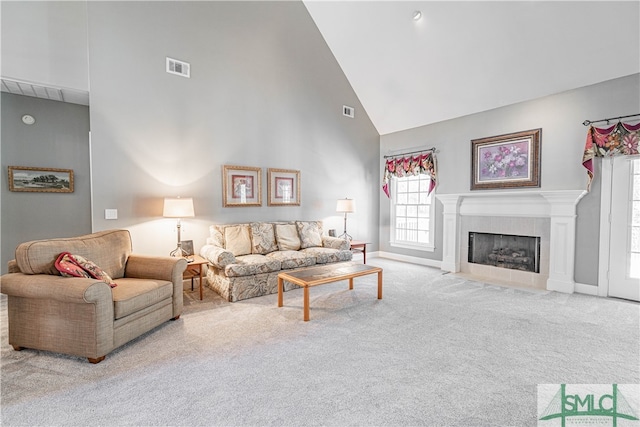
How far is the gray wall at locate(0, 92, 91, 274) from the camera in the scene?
414cm

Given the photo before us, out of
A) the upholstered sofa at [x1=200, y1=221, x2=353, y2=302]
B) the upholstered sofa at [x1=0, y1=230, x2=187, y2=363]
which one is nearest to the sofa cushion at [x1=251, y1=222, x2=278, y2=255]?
the upholstered sofa at [x1=200, y1=221, x2=353, y2=302]

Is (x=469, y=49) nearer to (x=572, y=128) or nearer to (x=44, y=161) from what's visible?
(x=572, y=128)

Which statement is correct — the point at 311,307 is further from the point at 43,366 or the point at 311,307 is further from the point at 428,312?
the point at 43,366

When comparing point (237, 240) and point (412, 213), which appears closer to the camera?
point (237, 240)

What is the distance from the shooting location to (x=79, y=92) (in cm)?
390

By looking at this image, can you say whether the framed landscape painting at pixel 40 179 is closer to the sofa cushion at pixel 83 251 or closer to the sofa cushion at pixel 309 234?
the sofa cushion at pixel 83 251

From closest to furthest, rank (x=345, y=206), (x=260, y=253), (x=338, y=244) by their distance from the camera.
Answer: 1. (x=260, y=253)
2. (x=338, y=244)
3. (x=345, y=206)

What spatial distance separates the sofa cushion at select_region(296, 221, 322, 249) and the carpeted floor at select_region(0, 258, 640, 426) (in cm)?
169

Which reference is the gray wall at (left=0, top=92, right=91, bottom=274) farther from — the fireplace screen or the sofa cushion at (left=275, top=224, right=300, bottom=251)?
the fireplace screen

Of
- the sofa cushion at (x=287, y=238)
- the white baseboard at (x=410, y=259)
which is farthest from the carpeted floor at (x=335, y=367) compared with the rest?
the white baseboard at (x=410, y=259)

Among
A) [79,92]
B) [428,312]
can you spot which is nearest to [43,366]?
[79,92]

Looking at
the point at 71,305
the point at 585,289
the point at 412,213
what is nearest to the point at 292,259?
the point at 71,305

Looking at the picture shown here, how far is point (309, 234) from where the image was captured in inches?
212

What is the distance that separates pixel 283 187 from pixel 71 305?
3.61m
